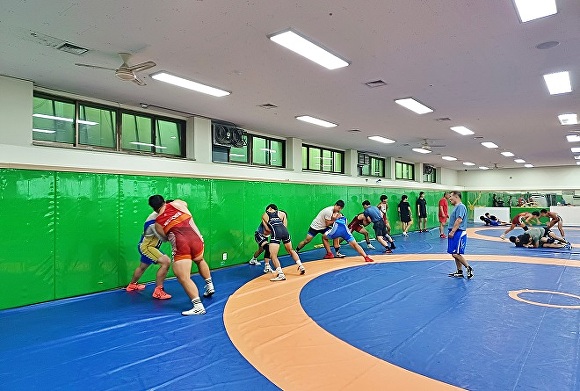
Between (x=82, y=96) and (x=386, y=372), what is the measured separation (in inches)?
242

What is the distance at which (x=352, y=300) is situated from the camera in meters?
5.23

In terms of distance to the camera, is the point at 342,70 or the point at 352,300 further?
the point at 352,300

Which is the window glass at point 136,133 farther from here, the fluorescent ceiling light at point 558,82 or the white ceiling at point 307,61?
the fluorescent ceiling light at point 558,82

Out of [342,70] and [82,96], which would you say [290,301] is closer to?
[342,70]

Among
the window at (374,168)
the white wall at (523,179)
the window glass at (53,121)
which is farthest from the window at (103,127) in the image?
the white wall at (523,179)

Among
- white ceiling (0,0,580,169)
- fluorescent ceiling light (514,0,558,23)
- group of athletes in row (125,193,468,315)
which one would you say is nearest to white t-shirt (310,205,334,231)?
group of athletes in row (125,193,468,315)

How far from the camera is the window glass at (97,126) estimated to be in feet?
19.9

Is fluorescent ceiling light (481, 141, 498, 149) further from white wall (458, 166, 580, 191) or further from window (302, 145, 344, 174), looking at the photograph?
white wall (458, 166, 580, 191)

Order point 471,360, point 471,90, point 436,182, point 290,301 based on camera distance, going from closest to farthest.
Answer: point 471,360 → point 290,301 → point 471,90 → point 436,182

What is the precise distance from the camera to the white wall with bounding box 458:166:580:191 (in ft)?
66.3

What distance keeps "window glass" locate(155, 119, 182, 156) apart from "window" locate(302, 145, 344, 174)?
448cm

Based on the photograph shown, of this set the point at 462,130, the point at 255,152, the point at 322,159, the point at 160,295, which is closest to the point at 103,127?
the point at 160,295

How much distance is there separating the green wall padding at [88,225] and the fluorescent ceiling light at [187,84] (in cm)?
188

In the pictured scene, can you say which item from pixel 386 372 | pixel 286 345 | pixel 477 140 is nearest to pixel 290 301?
pixel 286 345
